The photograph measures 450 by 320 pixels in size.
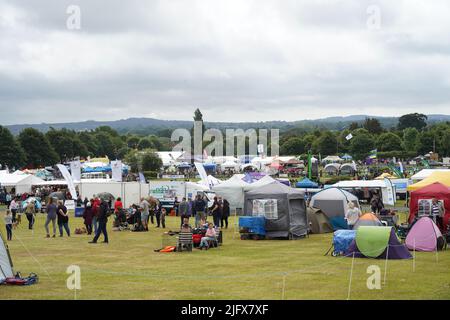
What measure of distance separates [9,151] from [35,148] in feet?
24.5

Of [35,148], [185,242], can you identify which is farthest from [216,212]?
[35,148]

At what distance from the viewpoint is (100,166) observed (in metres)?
68.0

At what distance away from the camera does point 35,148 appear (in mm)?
88375

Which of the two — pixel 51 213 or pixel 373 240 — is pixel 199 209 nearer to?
pixel 51 213

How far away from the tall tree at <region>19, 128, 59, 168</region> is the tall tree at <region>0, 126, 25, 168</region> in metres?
3.21

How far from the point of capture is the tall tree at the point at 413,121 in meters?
150

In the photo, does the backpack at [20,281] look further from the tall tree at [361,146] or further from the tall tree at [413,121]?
the tall tree at [413,121]

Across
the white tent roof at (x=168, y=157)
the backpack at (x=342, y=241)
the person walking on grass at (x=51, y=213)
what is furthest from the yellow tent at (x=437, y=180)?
the white tent roof at (x=168, y=157)

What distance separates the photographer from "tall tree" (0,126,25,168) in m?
80.3

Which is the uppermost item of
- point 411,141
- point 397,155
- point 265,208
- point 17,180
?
point 411,141

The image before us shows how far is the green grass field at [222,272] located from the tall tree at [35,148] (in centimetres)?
6957

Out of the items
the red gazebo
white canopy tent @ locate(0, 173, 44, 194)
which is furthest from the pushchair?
white canopy tent @ locate(0, 173, 44, 194)

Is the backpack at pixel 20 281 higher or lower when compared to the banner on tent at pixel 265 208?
lower
